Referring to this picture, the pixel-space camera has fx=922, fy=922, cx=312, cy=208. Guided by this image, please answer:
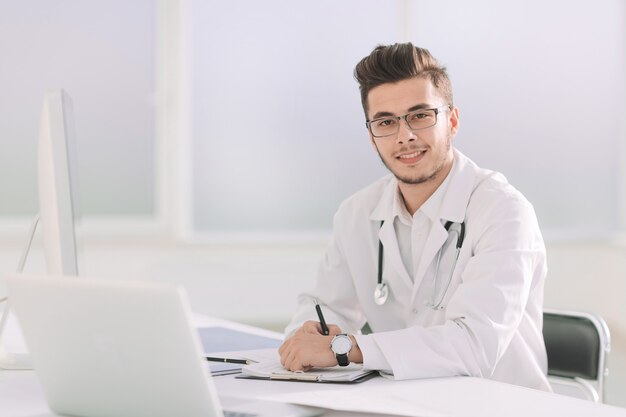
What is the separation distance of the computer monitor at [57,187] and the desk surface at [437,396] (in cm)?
22

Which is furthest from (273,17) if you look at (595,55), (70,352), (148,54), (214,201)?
(70,352)

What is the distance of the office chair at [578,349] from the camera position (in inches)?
76.7

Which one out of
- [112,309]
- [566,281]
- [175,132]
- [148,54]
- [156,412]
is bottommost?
[566,281]

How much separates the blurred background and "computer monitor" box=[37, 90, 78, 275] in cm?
336

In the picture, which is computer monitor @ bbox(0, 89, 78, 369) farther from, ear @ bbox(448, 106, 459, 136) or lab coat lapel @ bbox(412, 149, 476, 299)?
ear @ bbox(448, 106, 459, 136)

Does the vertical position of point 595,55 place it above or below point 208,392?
above

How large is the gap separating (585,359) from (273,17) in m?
3.50

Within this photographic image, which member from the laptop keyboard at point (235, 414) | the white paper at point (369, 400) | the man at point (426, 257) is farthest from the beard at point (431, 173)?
the laptop keyboard at point (235, 414)

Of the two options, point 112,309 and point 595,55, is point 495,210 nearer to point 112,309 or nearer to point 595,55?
point 112,309

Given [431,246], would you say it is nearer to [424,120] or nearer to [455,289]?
[455,289]

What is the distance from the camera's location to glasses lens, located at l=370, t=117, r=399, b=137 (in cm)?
214

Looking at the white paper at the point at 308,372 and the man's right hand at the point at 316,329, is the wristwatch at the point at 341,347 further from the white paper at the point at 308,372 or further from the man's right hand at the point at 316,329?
the man's right hand at the point at 316,329

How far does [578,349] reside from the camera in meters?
1.99

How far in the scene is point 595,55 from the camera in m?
5.50
